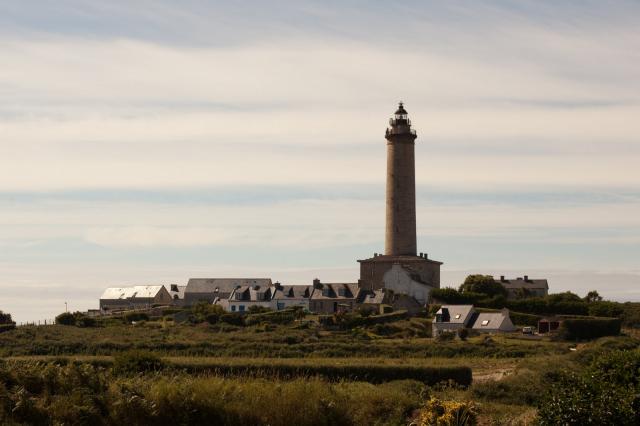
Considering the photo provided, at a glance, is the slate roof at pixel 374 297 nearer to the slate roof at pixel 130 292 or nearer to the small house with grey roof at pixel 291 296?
the small house with grey roof at pixel 291 296

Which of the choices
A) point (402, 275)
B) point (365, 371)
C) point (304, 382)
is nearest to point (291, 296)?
point (402, 275)

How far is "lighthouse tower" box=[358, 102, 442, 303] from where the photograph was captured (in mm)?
80438

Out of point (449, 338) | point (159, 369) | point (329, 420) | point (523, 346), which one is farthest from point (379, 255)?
point (329, 420)

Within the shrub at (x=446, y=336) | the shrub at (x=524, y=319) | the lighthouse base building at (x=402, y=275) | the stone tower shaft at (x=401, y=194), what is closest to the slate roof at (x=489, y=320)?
the shrub at (x=524, y=319)

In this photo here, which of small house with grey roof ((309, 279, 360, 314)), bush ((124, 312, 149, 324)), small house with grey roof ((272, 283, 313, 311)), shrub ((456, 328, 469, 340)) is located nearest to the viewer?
shrub ((456, 328, 469, 340))

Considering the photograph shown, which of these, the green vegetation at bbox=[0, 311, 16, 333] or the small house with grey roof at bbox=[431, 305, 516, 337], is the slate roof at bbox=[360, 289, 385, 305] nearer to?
the small house with grey roof at bbox=[431, 305, 516, 337]

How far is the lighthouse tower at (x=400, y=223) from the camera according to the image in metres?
80.4

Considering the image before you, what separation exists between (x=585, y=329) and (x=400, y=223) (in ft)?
83.0

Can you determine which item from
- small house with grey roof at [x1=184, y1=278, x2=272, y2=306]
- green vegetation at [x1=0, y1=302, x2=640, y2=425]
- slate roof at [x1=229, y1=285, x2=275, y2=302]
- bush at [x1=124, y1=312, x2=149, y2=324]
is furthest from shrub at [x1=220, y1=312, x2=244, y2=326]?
small house with grey roof at [x1=184, y1=278, x2=272, y2=306]

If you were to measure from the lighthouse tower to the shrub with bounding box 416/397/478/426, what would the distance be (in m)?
60.3

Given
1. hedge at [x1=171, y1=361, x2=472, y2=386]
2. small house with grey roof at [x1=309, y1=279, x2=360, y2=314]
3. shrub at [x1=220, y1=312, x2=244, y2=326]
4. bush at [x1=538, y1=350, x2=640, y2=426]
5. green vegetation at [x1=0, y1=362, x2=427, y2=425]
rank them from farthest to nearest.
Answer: small house with grey roof at [x1=309, y1=279, x2=360, y2=314] → shrub at [x1=220, y1=312, x2=244, y2=326] → hedge at [x1=171, y1=361, x2=472, y2=386] → green vegetation at [x1=0, y1=362, x2=427, y2=425] → bush at [x1=538, y1=350, x2=640, y2=426]

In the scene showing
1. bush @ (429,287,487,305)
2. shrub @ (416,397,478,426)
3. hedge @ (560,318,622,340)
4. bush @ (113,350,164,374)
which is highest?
bush @ (429,287,487,305)

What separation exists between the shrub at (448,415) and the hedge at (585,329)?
135 feet

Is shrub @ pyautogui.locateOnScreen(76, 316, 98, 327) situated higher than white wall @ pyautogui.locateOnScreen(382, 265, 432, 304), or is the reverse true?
white wall @ pyautogui.locateOnScreen(382, 265, 432, 304)
